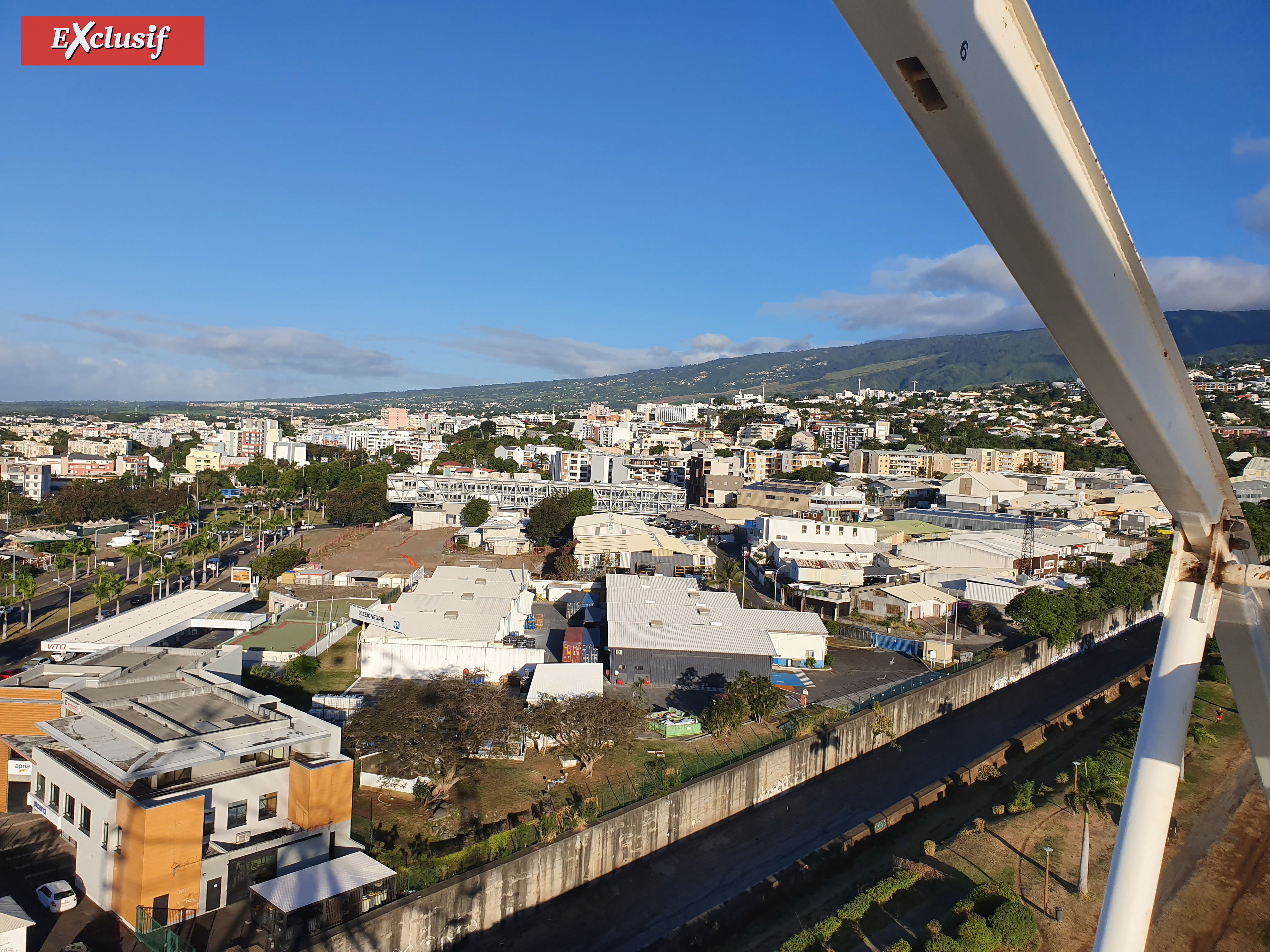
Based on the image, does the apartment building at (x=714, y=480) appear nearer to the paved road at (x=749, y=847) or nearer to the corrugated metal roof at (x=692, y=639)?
the corrugated metal roof at (x=692, y=639)

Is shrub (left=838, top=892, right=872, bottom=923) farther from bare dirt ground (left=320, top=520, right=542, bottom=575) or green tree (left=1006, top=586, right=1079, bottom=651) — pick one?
bare dirt ground (left=320, top=520, right=542, bottom=575)

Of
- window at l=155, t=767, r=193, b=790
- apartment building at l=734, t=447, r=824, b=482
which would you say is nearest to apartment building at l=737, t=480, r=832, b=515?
apartment building at l=734, t=447, r=824, b=482

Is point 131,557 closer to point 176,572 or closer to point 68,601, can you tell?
point 176,572

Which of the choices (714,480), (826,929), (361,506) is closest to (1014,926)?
(826,929)

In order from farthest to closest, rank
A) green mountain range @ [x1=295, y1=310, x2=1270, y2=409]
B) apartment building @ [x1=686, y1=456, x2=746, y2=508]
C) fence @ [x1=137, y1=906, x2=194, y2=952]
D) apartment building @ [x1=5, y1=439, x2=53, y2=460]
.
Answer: green mountain range @ [x1=295, y1=310, x2=1270, y2=409], apartment building @ [x1=5, y1=439, x2=53, y2=460], apartment building @ [x1=686, y1=456, x2=746, y2=508], fence @ [x1=137, y1=906, x2=194, y2=952]

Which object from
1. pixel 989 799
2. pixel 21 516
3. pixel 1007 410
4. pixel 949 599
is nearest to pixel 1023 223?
pixel 989 799

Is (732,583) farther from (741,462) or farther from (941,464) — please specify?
(941,464)

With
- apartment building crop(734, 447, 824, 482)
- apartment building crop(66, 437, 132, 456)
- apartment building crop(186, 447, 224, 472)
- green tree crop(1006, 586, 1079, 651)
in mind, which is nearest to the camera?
green tree crop(1006, 586, 1079, 651)
